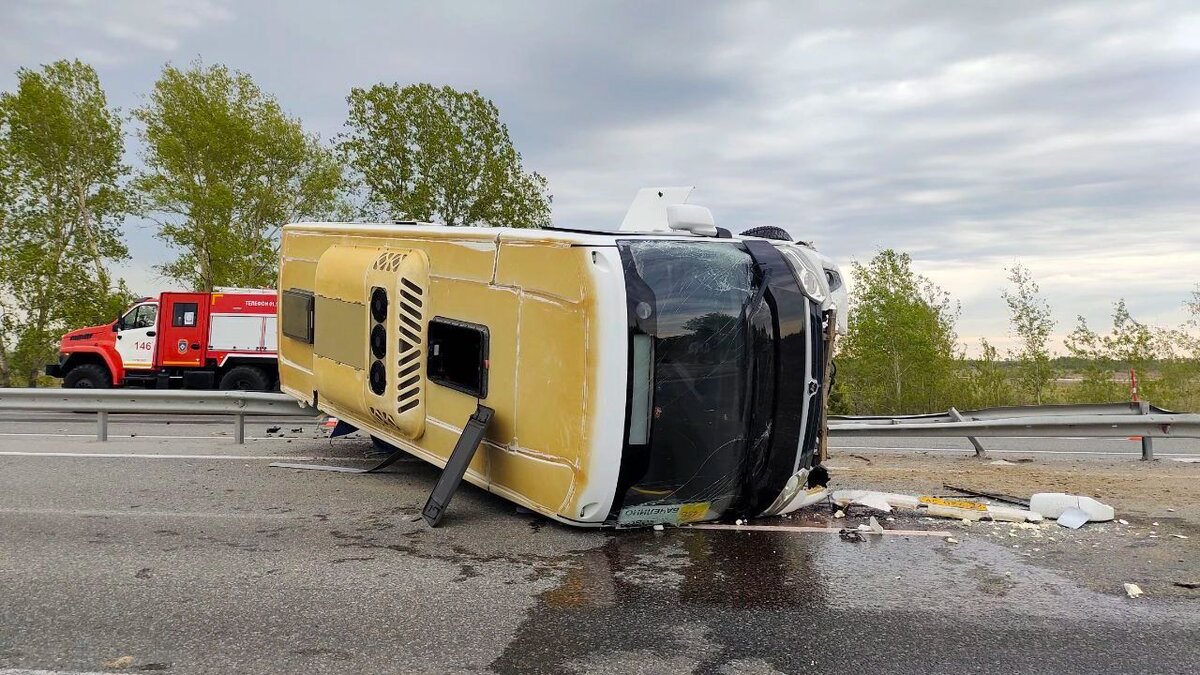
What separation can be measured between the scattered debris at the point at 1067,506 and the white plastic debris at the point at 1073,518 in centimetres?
2

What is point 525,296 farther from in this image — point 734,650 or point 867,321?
point 867,321

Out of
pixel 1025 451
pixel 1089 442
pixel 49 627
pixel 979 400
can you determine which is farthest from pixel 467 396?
pixel 979 400

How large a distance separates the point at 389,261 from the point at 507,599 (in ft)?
11.2

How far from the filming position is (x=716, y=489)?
18.5 ft

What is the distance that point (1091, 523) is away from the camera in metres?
6.07

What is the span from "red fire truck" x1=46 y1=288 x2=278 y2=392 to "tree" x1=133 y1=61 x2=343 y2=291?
1181cm

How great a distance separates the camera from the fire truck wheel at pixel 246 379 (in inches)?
759

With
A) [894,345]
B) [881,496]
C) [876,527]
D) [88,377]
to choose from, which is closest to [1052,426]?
[881,496]

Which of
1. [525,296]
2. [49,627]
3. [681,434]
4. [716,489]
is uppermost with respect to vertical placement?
[525,296]

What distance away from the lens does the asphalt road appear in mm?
3658

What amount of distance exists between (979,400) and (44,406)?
26.2 metres

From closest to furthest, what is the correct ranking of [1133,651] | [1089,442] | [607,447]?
1. [1133,651]
2. [607,447]
3. [1089,442]

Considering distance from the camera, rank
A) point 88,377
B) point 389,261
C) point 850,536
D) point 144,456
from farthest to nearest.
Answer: point 88,377, point 144,456, point 389,261, point 850,536

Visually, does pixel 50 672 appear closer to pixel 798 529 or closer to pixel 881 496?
pixel 798 529
